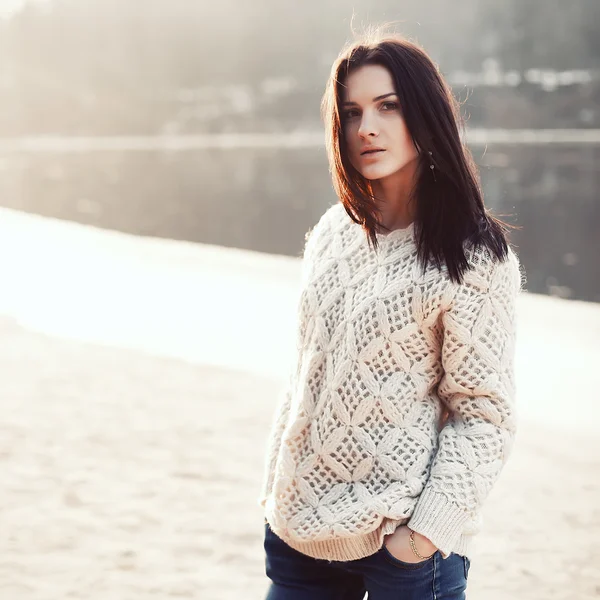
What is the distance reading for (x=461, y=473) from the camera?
125cm

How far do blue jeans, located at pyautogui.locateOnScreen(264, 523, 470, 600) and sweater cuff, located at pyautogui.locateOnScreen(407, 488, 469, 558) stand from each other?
6 centimetres

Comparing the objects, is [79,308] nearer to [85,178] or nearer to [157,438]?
[157,438]

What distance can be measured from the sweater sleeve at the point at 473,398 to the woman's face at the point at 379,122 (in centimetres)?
22

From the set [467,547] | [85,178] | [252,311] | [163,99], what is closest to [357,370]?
[467,547]

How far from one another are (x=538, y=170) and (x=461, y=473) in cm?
5985

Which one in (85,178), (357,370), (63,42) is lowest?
(85,178)

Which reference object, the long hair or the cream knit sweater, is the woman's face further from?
the cream knit sweater

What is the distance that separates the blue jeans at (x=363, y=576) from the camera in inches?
50.1

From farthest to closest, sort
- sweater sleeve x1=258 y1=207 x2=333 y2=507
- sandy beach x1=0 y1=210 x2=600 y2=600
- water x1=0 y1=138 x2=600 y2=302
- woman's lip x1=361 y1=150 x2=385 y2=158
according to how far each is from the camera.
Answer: water x1=0 y1=138 x2=600 y2=302 < sandy beach x1=0 y1=210 x2=600 y2=600 < sweater sleeve x1=258 y1=207 x2=333 y2=507 < woman's lip x1=361 y1=150 x2=385 y2=158

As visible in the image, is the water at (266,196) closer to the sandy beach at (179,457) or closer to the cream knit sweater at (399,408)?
the cream knit sweater at (399,408)

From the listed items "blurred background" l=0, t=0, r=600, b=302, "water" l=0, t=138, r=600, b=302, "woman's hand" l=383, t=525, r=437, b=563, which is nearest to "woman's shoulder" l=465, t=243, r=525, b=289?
"woman's hand" l=383, t=525, r=437, b=563

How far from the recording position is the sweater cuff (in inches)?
48.5

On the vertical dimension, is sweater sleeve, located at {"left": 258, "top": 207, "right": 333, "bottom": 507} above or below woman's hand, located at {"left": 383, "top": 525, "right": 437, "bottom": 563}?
above

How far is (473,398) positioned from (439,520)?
197 millimetres
